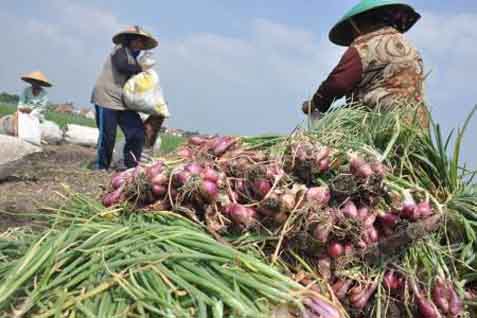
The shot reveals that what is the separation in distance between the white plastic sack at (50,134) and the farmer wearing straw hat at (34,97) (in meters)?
1.48

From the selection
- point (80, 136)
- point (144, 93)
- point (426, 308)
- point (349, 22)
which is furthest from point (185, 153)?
point (80, 136)

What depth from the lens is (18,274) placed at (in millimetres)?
1211

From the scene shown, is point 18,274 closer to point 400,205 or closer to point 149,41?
point 400,205

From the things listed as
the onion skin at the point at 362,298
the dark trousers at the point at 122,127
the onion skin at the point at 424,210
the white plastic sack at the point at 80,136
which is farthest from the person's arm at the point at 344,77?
the white plastic sack at the point at 80,136

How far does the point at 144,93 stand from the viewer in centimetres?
532

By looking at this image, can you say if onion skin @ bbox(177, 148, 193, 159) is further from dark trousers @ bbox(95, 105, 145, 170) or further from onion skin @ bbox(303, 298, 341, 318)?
dark trousers @ bbox(95, 105, 145, 170)

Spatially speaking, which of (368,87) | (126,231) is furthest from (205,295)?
(368,87)

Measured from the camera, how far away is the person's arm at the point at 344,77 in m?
2.61

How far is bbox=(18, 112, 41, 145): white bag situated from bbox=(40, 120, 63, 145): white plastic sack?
6.27ft

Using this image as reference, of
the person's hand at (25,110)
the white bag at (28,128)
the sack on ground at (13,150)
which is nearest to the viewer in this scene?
the sack on ground at (13,150)

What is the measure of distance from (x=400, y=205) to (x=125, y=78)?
4.46m

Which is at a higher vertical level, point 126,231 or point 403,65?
point 403,65

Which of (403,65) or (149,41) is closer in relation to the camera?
(403,65)

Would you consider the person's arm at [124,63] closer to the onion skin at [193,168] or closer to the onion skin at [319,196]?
the onion skin at [193,168]
